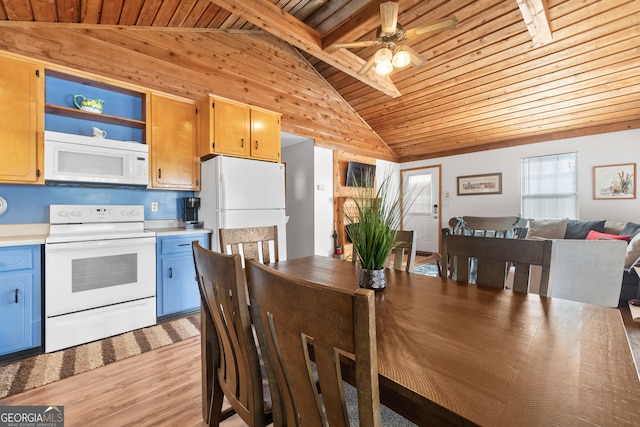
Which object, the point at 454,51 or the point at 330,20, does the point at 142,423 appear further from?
the point at 454,51

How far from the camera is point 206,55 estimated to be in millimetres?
3451

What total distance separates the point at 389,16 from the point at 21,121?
3065 mm

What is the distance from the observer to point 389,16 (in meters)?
2.06

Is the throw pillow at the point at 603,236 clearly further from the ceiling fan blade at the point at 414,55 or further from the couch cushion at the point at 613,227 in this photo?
the ceiling fan blade at the point at 414,55

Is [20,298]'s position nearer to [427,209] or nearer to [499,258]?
[499,258]

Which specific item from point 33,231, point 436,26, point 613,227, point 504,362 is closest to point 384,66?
point 436,26

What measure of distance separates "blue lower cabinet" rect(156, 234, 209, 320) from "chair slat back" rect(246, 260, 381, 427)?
2.20m

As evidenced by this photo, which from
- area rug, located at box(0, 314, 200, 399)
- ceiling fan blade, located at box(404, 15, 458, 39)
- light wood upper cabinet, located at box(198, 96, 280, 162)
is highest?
ceiling fan blade, located at box(404, 15, 458, 39)

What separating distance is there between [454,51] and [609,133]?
310 cm

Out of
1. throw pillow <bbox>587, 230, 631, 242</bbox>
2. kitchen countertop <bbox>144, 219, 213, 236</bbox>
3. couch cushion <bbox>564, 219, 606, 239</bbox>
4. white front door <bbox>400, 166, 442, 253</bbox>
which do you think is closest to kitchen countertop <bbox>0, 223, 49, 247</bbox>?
kitchen countertop <bbox>144, 219, 213, 236</bbox>

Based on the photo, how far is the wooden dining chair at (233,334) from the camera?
0.82 metres

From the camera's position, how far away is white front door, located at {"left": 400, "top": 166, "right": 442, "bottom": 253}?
21.0 ft

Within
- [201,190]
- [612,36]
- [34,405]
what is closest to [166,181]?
[201,190]

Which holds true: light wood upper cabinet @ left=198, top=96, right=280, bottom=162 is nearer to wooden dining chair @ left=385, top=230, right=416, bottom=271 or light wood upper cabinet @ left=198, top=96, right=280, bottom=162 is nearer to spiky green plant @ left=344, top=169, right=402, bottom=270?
wooden dining chair @ left=385, top=230, right=416, bottom=271
